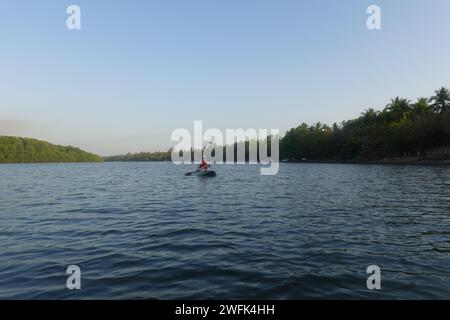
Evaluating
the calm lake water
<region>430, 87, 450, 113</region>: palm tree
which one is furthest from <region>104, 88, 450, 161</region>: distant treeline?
the calm lake water

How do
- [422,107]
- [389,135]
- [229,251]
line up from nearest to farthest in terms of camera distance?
[229,251] → [389,135] → [422,107]

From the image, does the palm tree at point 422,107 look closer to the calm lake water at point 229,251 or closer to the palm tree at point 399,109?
the palm tree at point 399,109

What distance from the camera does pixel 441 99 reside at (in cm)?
10925

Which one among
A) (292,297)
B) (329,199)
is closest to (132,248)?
(292,297)

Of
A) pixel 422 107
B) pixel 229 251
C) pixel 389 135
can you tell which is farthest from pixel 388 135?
pixel 229 251

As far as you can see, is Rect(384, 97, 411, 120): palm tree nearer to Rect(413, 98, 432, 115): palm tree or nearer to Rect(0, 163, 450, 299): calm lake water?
Rect(413, 98, 432, 115): palm tree

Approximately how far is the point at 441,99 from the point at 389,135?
72.9 feet

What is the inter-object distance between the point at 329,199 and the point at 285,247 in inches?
591

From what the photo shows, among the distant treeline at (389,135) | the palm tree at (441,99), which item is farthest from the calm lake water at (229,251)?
the palm tree at (441,99)

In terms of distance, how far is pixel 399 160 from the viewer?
10362 centimetres

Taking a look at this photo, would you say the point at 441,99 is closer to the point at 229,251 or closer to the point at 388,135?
the point at 388,135
